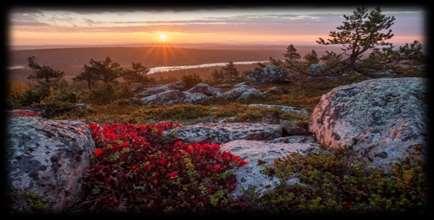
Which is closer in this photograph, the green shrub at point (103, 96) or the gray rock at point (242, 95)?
the gray rock at point (242, 95)

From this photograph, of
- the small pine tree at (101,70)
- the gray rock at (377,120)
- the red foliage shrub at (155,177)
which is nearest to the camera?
the red foliage shrub at (155,177)

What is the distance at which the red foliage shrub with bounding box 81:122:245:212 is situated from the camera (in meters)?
8.34

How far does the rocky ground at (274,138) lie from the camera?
807 cm

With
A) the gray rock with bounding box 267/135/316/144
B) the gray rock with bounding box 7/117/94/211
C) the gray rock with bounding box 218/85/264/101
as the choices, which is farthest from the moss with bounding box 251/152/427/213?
the gray rock with bounding box 218/85/264/101

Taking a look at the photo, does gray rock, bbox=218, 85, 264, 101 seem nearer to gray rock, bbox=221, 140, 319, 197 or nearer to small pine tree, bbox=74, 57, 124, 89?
gray rock, bbox=221, 140, 319, 197

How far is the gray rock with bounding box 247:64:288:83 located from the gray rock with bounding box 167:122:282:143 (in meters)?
54.7

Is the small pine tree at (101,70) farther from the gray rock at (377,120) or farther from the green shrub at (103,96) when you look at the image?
the gray rock at (377,120)

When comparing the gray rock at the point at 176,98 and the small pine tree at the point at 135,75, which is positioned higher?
the small pine tree at the point at 135,75

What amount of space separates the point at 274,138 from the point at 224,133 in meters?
1.64

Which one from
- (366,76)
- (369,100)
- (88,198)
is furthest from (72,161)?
(366,76)

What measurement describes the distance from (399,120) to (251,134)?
500 centimetres

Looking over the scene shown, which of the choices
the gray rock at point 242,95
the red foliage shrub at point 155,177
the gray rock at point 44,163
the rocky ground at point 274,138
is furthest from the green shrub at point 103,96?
the gray rock at point 44,163

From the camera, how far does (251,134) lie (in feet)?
45.1

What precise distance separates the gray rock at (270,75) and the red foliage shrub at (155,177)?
5880cm
